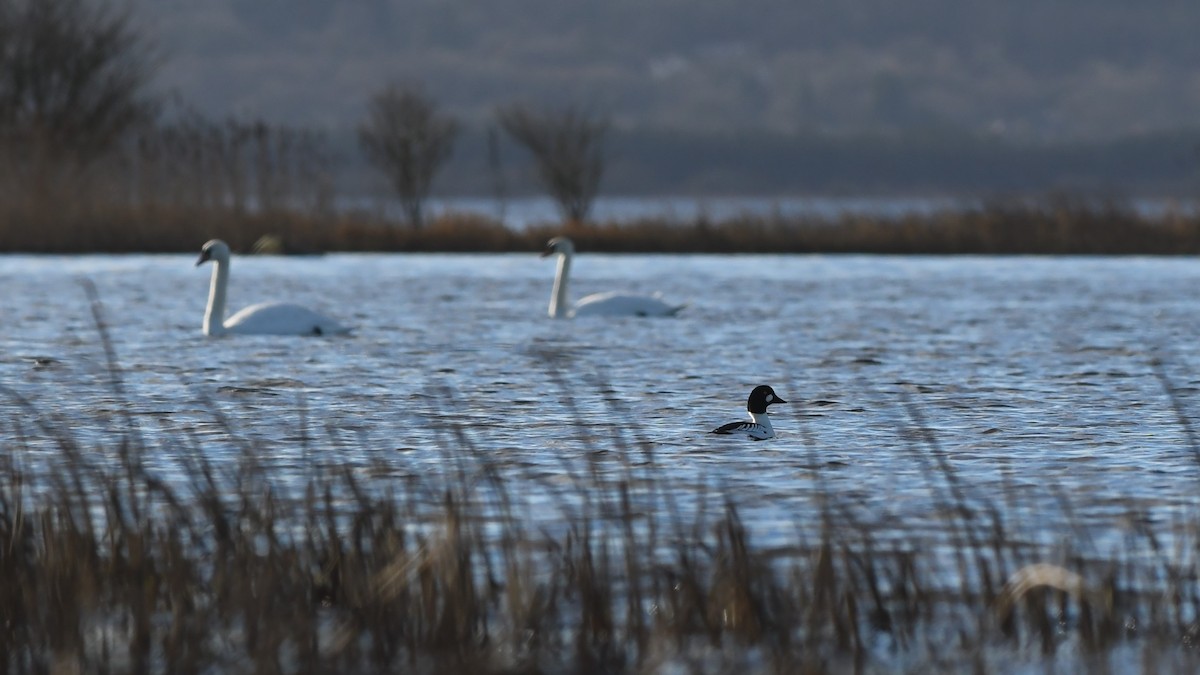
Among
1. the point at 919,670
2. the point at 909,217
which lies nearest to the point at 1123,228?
the point at 909,217

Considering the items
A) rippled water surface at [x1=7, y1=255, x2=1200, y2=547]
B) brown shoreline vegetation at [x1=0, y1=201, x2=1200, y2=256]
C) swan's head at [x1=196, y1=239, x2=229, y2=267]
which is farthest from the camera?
brown shoreline vegetation at [x1=0, y1=201, x2=1200, y2=256]

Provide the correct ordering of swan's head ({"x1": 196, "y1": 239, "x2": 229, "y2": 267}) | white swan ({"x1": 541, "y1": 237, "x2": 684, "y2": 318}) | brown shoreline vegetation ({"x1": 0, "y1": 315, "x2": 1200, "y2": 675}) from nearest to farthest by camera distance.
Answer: brown shoreline vegetation ({"x1": 0, "y1": 315, "x2": 1200, "y2": 675}) → swan's head ({"x1": 196, "y1": 239, "x2": 229, "y2": 267}) → white swan ({"x1": 541, "y1": 237, "x2": 684, "y2": 318})

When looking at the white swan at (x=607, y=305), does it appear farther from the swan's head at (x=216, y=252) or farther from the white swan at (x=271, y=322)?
the swan's head at (x=216, y=252)

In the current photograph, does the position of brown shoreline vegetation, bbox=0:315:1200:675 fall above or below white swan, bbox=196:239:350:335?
above

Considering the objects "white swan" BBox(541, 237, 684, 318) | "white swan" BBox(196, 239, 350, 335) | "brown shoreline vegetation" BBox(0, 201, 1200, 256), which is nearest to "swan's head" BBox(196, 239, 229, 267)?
"white swan" BBox(196, 239, 350, 335)

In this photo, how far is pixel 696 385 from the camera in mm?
11250

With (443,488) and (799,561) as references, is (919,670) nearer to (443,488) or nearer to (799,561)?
(799,561)

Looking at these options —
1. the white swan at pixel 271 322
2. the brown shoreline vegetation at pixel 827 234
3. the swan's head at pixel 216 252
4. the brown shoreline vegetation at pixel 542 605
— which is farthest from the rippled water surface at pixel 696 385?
the brown shoreline vegetation at pixel 827 234

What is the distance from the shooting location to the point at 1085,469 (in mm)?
7516

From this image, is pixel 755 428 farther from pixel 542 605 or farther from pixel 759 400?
pixel 542 605

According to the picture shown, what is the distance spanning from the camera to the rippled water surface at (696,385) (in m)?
7.26

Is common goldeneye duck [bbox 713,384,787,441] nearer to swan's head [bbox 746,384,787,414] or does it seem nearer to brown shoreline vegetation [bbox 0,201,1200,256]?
swan's head [bbox 746,384,787,414]

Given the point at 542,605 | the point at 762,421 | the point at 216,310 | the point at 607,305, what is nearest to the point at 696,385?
the point at 762,421

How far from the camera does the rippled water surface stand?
7.26 meters
